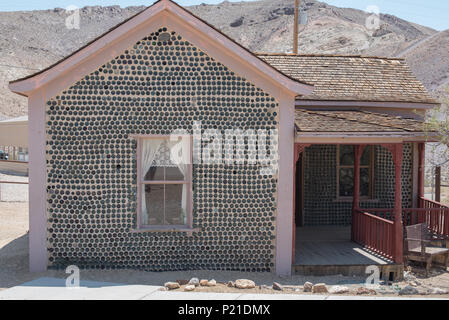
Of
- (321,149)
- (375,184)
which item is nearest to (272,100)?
(321,149)

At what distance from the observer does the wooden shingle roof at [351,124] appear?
9.23 metres

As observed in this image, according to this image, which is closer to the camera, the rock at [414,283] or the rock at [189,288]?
the rock at [189,288]

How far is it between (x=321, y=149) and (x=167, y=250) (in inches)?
235

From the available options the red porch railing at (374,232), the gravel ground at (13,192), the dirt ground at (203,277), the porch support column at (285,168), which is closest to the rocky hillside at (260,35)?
the gravel ground at (13,192)

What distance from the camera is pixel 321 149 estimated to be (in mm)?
13391

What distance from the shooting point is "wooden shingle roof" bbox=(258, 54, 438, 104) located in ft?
41.2

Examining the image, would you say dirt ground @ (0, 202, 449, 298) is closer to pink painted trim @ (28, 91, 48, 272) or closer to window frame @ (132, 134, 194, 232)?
pink painted trim @ (28, 91, 48, 272)

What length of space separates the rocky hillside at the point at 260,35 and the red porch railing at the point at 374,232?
135ft

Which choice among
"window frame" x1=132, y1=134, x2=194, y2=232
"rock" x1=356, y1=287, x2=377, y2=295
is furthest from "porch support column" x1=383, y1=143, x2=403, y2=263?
"window frame" x1=132, y1=134, x2=194, y2=232

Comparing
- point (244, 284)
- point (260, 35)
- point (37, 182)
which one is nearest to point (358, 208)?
point (244, 284)

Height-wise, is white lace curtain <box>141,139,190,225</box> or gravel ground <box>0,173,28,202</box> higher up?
white lace curtain <box>141,139,190,225</box>

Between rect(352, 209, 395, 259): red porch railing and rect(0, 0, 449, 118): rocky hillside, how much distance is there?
41126 mm

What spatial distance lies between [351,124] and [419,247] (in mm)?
3459

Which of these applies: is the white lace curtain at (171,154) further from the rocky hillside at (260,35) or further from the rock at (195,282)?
the rocky hillside at (260,35)
